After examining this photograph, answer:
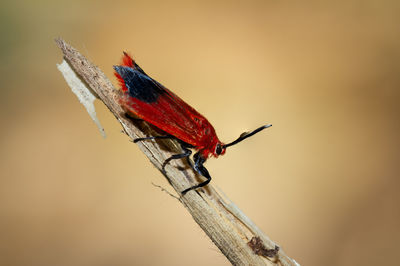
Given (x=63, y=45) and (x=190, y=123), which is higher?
(x=63, y=45)

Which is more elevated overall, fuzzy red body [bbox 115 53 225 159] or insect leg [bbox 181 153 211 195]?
fuzzy red body [bbox 115 53 225 159]

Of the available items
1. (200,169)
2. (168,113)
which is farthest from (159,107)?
(200,169)

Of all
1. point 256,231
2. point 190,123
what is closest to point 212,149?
point 190,123

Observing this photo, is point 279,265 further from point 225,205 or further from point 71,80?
point 71,80

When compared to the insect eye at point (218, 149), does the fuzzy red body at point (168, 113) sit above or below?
above

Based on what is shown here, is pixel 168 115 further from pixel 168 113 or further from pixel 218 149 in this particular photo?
pixel 218 149

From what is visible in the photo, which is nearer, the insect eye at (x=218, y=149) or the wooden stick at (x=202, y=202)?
the wooden stick at (x=202, y=202)
